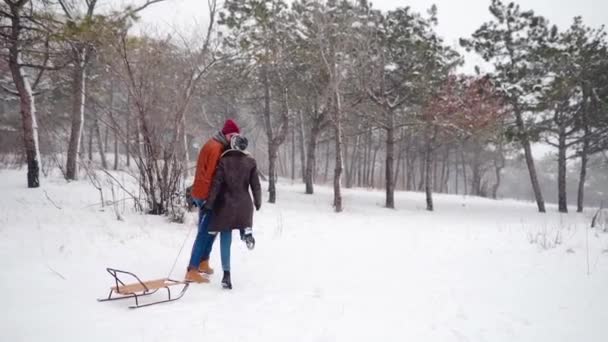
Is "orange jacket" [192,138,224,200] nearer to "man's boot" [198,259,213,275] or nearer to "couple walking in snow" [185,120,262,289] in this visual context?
"couple walking in snow" [185,120,262,289]

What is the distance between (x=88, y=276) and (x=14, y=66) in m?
9.51

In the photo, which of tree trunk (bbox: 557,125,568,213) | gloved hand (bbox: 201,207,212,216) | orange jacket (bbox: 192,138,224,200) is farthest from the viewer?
tree trunk (bbox: 557,125,568,213)

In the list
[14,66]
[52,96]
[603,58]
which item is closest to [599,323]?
[14,66]

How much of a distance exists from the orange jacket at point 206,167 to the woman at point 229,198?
0.12 metres

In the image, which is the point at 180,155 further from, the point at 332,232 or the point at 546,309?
the point at 546,309

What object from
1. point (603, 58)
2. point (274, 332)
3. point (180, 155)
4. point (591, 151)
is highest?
point (603, 58)

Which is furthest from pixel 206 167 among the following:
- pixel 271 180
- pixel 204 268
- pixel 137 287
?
pixel 271 180

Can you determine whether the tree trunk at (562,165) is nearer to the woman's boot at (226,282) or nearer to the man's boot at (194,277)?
the woman's boot at (226,282)

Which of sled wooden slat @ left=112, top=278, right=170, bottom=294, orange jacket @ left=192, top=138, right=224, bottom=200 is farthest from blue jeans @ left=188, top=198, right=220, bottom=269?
sled wooden slat @ left=112, top=278, right=170, bottom=294

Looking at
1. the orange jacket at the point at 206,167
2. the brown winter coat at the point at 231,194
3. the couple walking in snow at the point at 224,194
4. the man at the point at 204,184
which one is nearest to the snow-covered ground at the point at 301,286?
the man at the point at 204,184

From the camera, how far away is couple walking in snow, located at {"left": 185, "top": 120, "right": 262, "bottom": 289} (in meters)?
4.55

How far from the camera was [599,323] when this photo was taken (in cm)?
379

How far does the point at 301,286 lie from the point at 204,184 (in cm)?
187

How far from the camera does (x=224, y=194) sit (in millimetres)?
4621
